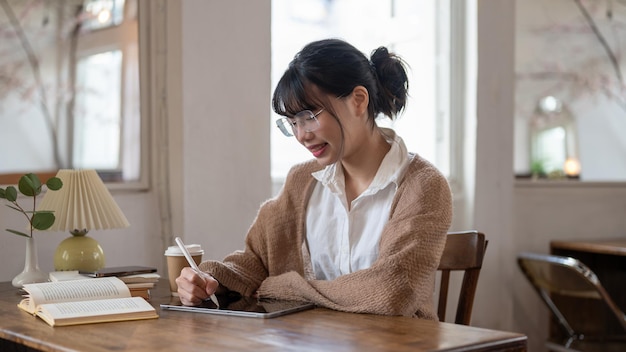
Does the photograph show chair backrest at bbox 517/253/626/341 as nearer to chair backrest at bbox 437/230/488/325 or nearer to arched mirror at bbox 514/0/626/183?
arched mirror at bbox 514/0/626/183

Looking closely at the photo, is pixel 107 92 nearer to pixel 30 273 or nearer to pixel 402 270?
pixel 30 273

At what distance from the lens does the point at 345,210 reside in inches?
83.3

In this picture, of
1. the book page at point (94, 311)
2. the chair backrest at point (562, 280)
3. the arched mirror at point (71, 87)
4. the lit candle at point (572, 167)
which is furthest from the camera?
the lit candle at point (572, 167)

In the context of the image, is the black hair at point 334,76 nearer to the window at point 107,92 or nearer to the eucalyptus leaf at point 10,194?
the eucalyptus leaf at point 10,194

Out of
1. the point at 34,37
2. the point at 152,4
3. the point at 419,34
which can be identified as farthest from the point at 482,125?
the point at 34,37

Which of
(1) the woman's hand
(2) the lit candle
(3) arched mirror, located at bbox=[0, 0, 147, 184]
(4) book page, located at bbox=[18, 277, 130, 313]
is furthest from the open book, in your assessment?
(2) the lit candle

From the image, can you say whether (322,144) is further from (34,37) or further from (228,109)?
(34,37)

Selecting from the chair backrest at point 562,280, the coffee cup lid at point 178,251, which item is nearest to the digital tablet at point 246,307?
the coffee cup lid at point 178,251

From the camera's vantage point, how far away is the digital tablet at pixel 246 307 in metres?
1.73

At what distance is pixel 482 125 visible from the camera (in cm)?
357

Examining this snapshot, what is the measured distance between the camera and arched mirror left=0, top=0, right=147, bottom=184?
98.9 inches

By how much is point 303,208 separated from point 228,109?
763mm

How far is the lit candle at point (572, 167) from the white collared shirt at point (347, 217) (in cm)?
210

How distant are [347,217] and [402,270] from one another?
0.34 metres
